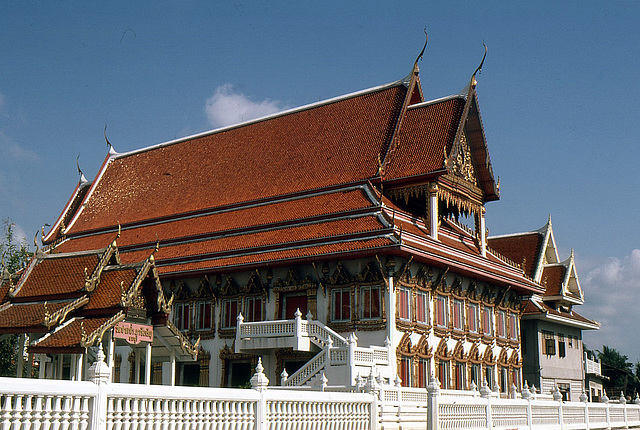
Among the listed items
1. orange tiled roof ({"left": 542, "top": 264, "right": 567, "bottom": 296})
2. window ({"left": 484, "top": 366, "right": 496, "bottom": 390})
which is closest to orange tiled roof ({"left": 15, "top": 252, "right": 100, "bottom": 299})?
window ({"left": 484, "top": 366, "right": 496, "bottom": 390})

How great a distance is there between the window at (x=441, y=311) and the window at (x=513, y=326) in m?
6.63

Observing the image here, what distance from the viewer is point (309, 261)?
29578 mm

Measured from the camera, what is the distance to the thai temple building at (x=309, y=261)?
22.0m

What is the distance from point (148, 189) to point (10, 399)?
34060 mm

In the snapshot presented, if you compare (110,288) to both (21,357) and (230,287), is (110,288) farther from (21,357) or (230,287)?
(230,287)

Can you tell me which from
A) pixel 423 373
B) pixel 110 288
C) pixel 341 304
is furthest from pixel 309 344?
pixel 110 288

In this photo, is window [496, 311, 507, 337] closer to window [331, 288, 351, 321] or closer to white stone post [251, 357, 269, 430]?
window [331, 288, 351, 321]

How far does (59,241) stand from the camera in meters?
41.8

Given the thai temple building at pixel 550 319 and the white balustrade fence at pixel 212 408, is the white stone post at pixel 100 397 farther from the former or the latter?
the thai temple building at pixel 550 319

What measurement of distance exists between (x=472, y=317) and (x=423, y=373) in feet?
16.4

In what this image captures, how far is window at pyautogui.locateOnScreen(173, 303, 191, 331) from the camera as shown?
33562 mm

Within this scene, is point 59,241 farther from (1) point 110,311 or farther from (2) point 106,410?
(2) point 106,410

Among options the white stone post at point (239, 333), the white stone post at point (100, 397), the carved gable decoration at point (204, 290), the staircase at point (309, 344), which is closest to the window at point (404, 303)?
the staircase at point (309, 344)

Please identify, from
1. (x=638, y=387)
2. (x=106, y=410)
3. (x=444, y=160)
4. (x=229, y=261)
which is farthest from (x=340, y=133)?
(x=638, y=387)
